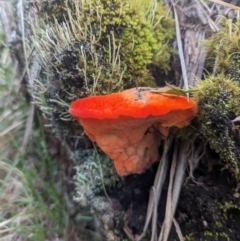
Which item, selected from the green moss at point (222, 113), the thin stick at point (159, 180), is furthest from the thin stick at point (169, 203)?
the green moss at point (222, 113)

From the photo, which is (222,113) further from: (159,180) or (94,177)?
(94,177)

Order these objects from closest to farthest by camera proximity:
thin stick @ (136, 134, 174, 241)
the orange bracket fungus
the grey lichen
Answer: the orange bracket fungus
thin stick @ (136, 134, 174, 241)
the grey lichen

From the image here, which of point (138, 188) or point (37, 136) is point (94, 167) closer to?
point (138, 188)

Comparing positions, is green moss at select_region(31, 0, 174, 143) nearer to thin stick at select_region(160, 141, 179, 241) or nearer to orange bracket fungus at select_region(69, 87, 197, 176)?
orange bracket fungus at select_region(69, 87, 197, 176)

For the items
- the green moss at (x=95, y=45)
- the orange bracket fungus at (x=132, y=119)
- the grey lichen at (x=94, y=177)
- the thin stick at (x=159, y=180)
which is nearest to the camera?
the orange bracket fungus at (x=132, y=119)

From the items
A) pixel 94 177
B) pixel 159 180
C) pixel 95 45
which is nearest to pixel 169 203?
pixel 159 180

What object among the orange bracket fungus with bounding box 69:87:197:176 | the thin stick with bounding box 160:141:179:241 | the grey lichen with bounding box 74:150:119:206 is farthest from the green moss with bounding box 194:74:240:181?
the grey lichen with bounding box 74:150:119:206

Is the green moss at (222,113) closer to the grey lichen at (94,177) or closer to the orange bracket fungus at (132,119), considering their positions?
the orange bracket fungus at (132,119)
